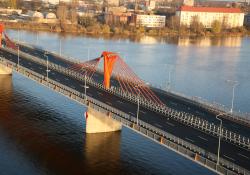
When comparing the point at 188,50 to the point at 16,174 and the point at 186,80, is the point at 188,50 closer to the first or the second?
the point at 186,80

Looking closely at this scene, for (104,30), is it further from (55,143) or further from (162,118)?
(162,118)

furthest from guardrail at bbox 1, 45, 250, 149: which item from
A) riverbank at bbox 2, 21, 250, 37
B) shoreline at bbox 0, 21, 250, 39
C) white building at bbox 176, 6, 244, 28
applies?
white building at bbox 176, 6, 244, 28

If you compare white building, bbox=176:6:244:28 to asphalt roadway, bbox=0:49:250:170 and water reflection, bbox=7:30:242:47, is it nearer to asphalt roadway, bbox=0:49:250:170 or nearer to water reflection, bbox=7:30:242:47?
water reflection, bbox=7:30:242:47

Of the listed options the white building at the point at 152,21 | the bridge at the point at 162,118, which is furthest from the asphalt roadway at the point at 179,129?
the white building at the point at 152,21

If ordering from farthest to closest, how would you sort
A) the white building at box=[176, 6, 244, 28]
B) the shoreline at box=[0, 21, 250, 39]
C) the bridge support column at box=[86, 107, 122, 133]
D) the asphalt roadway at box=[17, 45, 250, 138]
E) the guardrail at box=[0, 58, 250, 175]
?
1. the white building at box=[176, 6, 244, 28]
2. the shoreline at box=[0, 21, 250, 39]
3. the bridge support column at box=[86, 107, 122, 133]
4. the asphalt roadway at box=[17, 45, 250, 138]
5. the guardrail at box=[0, 58, 250, 175]

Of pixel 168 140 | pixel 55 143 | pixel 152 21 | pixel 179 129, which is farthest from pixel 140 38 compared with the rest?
pixel 168 140

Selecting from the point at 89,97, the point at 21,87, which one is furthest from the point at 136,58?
the point at 89,97

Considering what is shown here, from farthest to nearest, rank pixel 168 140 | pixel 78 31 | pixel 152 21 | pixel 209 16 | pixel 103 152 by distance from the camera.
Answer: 1. pixel 209 16
2. pixel 152 21
3. pixel 78 31
4. pixel 103 152
5. pixel 168 140
